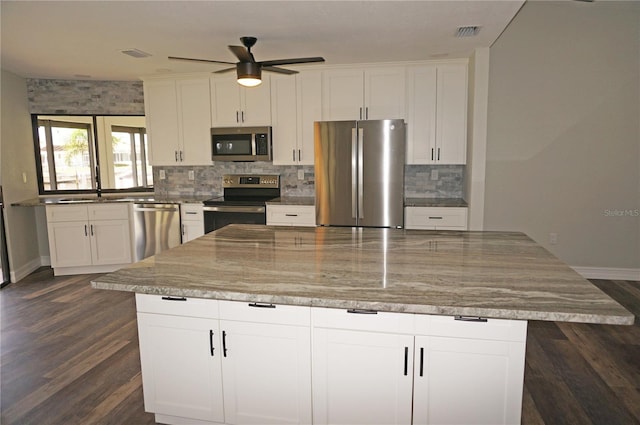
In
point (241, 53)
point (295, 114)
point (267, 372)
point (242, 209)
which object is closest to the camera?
point (267, 372)

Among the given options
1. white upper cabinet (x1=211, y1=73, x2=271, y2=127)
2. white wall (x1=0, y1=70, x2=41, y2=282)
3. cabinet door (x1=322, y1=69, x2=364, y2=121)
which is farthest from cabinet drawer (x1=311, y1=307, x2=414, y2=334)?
white wall (x1=0, y1=70, x2=41, y2=282)

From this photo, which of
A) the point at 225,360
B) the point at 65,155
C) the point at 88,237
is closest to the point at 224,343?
the point at 225,360

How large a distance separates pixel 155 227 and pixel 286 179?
5.55 feet

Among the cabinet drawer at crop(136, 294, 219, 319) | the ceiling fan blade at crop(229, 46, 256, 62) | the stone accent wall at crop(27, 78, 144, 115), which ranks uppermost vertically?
the stone accent wall at crop(27, 78, 144, 115)

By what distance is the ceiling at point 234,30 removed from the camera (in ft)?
9.38

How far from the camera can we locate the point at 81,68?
466 cm

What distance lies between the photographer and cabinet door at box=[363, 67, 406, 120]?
4.54 meters

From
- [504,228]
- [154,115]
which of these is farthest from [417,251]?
[154,115]

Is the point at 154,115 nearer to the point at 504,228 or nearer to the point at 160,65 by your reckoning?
the point at 160,65

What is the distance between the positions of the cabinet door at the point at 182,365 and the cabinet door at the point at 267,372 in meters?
0.07

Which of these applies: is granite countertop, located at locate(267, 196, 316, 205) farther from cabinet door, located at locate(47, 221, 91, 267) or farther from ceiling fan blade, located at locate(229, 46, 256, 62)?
cabinet door, located at locate(47, 221, 91, 267)

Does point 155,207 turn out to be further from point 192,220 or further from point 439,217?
point 439,217

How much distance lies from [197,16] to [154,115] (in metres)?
2.46

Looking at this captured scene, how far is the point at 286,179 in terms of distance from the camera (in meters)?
5.27
